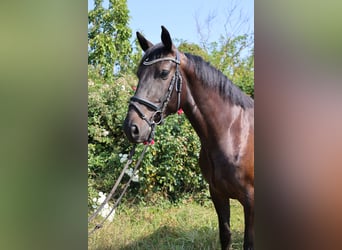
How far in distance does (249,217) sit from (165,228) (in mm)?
819

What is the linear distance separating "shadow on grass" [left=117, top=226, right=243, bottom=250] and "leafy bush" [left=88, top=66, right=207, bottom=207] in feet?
1.00

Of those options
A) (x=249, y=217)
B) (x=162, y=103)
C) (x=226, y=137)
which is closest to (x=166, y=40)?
(x=162, y=103)

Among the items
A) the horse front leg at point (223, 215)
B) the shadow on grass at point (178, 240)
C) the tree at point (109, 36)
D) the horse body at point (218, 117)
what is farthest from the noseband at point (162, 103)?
the shadow on grass at point (178, 240)

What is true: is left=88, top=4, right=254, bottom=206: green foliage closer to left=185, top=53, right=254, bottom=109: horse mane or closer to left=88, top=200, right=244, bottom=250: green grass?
left=88, top=200, right=244, bottom=250: green grass

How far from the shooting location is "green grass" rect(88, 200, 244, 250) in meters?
2.03

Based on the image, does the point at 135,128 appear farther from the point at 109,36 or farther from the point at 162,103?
the point at 109,36

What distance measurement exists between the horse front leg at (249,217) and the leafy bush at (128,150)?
2.64 feet

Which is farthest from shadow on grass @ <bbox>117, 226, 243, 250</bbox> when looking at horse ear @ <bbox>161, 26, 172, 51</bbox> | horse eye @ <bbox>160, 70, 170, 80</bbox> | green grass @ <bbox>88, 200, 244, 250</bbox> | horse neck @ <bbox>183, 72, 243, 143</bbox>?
horse ear @ <bbox>161, 26, 172, 51</bbox>

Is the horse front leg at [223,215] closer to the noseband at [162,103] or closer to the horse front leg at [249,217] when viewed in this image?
the horse front leg at [249,217]

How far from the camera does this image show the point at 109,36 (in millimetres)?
2148
